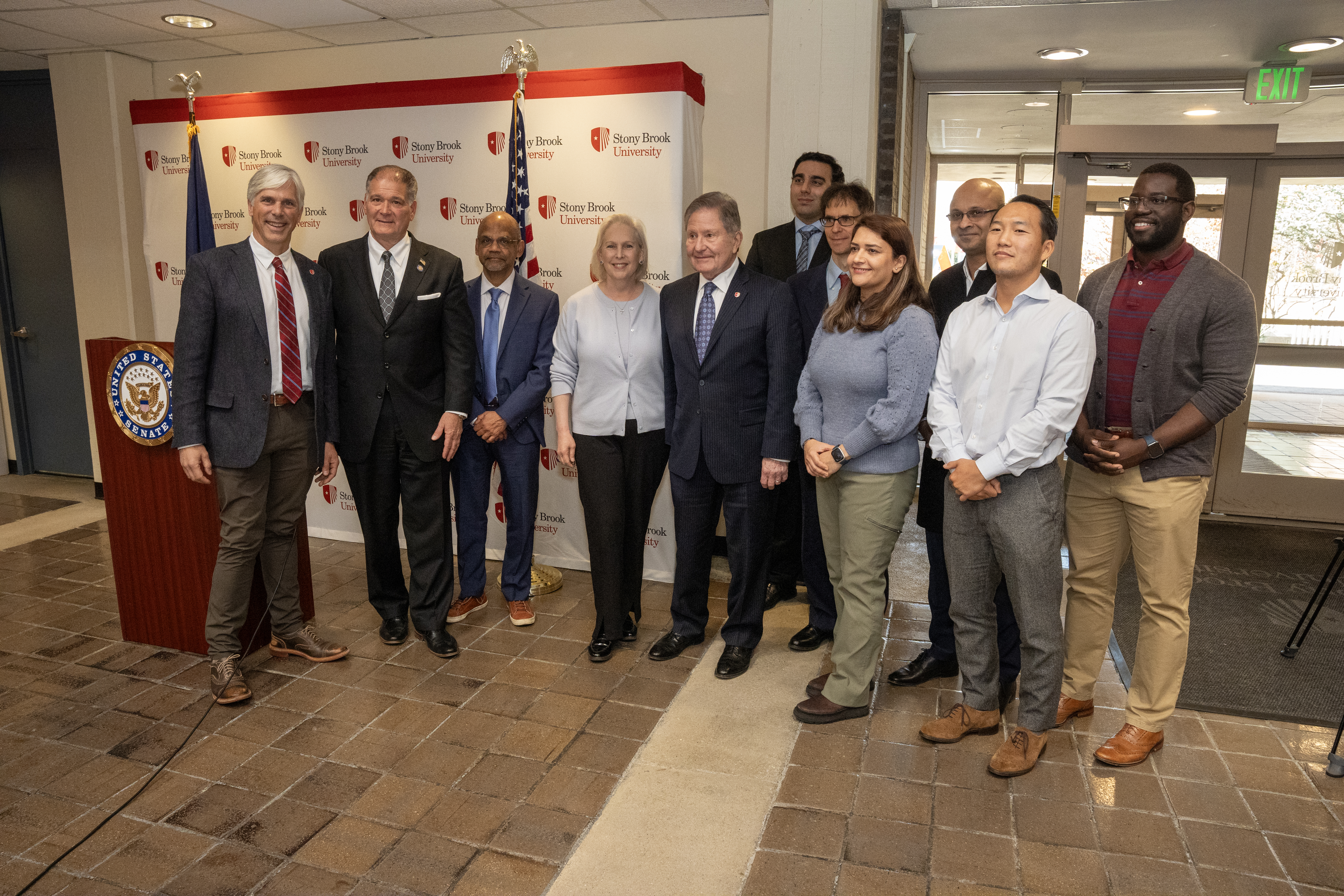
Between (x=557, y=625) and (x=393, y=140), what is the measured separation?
9.15 ft

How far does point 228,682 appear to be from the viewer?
→ 335 centimetres

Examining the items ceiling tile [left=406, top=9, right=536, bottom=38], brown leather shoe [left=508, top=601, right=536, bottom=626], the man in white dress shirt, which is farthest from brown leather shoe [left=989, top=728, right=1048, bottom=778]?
ceiling tile [left=406, top=9, right=536, bottom=38]

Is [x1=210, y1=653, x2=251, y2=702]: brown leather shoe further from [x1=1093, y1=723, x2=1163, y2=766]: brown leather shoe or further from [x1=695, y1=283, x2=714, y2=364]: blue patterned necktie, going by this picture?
[x1=1093, y1=723, x2=1163, y2=766]: brown leather shoe

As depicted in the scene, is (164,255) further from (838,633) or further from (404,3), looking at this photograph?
(838,633)

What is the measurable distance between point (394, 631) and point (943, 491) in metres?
2.35

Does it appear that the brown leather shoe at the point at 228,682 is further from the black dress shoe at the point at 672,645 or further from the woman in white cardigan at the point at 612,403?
the black dress shoe at the point at 672,645

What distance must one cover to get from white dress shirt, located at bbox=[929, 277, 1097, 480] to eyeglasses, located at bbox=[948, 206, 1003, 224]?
0.53m

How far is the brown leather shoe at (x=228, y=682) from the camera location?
10.9 feet

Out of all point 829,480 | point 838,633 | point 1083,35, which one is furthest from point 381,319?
point 1083,35

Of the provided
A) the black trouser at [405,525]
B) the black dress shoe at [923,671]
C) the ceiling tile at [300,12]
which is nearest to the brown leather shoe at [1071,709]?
the black dress shoe at [923,671]

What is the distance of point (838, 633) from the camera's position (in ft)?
10.6

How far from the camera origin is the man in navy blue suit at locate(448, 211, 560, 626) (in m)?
4.01

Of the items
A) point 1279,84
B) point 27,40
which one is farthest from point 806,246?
point 27,40

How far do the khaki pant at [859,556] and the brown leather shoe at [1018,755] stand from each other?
492mm
